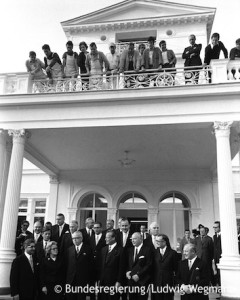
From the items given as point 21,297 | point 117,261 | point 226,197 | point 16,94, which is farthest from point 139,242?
point 16,94

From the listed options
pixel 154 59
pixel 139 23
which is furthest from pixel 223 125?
pixel 139 23

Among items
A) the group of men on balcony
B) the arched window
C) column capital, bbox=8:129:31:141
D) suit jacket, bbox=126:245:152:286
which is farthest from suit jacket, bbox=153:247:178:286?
the arched window

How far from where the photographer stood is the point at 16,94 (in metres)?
9.33

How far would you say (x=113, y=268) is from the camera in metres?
6.18

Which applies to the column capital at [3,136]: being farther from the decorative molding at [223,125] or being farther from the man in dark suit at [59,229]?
the decorative molding at [223,125]

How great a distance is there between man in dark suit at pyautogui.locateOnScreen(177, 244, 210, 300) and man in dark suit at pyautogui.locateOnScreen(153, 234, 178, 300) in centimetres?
31

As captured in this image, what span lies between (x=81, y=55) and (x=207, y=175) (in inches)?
289

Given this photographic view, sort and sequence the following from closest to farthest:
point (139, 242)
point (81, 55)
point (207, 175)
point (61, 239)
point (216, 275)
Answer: point (139, 242) < point (61, 239) < point (216, 275) < point (81, 55) < point (207, 175)

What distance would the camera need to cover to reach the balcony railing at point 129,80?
8.86 m

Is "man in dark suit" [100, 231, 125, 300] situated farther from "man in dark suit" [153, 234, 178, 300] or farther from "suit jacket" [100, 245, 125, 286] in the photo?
"man in dark suit" [153, 234, 178, 300]

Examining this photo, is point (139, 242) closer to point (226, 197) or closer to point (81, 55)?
point (226, 197)

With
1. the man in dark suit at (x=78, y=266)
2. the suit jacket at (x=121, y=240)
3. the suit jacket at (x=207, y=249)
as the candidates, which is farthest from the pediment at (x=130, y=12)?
the man in dark suit at (x=78, y=266)

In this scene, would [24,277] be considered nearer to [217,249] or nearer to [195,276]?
[195,276]

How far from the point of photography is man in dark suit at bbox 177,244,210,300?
552cm
